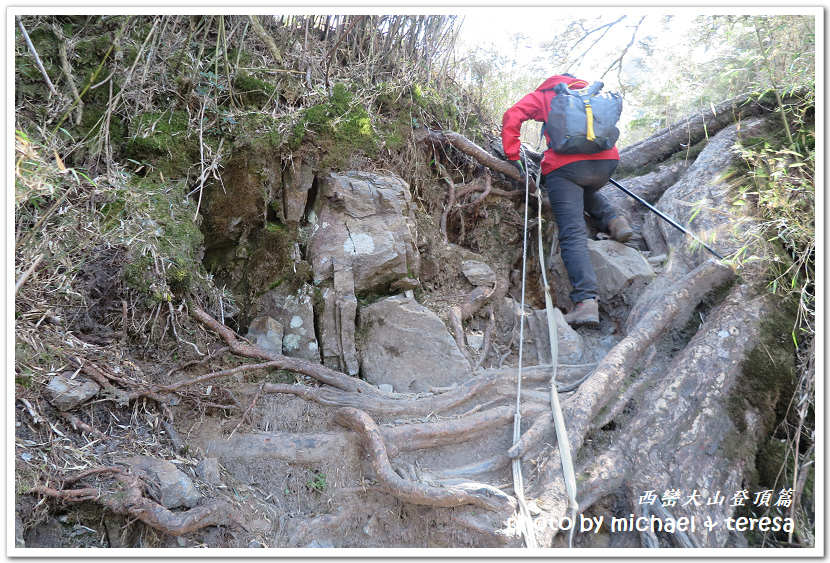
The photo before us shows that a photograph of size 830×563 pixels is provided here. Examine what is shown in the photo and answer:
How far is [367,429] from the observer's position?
265 cm

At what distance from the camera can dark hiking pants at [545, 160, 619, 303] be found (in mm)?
3838

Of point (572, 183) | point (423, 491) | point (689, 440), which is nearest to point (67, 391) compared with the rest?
point (423, 491)

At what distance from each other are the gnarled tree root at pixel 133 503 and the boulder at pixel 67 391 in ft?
1.30

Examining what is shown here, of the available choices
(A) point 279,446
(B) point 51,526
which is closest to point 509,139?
(A) point 279,446

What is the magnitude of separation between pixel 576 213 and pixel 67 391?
367 cm

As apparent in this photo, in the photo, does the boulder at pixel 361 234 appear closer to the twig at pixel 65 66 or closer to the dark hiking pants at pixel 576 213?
the dark hiking pants at pixel 576 213

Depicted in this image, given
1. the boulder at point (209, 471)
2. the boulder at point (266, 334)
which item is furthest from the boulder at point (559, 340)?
the boulder at point (209, 471)

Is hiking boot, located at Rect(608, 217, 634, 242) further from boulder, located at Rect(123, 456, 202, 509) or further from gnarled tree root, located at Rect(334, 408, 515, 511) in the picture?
boulder, located at Rect(123, 456, 202, 509)

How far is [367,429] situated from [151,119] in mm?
2440

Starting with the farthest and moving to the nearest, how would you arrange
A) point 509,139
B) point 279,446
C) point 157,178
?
point 509,139 → point 157,178 → point 279,446

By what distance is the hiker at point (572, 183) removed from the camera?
3828mm

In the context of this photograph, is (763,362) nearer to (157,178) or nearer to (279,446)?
(279,446)

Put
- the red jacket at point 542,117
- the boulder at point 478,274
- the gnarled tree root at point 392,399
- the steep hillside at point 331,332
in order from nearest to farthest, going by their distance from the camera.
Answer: the steep hillside at point 331,332 < the gnarled tree root at point 392,399 < the red jacket at point 542,117 < the boulder at point 478,274

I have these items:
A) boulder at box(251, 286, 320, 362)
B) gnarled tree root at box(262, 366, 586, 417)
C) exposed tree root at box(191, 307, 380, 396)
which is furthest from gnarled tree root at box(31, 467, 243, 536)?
boulder at box(251, 286, 320, 362)
